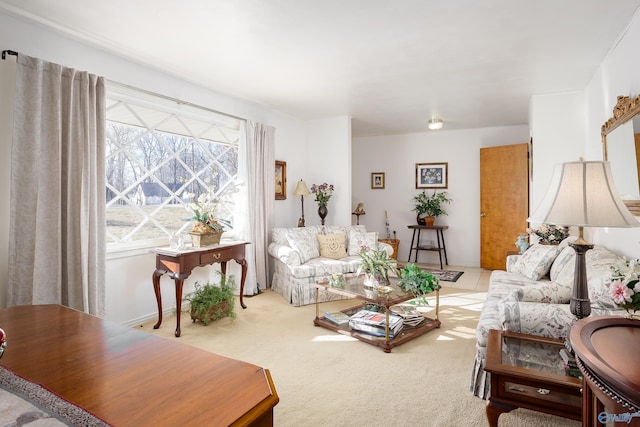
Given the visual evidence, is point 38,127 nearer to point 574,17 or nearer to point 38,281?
point 38,281

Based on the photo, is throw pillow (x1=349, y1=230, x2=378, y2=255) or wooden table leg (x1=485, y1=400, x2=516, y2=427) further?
throw pillow (x1=349, y1=230, x2=378, y2=255)

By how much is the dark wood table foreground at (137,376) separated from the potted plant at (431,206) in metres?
5.98

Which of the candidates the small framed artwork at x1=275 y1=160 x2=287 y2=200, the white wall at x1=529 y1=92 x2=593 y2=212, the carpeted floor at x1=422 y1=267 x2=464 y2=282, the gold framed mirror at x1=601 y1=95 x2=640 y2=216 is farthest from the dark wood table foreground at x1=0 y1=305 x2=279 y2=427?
the carpeted floor at x1=422 y1=267 x2=464 y2=282

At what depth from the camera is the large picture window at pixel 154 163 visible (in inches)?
Answer: 130

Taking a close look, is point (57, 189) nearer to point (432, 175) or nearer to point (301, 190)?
point (301, 190)

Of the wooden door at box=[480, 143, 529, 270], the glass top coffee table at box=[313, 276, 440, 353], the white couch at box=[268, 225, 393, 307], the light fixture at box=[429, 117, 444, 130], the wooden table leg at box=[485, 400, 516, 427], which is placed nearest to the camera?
the wooden table leg at box=[485, 400, 516, 427]

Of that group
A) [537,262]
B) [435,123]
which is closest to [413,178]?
[435,123]

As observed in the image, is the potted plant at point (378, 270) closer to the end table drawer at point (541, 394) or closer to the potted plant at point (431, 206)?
the end table drawer at point (541, 394)

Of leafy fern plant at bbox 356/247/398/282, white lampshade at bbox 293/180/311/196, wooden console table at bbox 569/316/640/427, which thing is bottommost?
leafy fern plant at bbox 356/247/398/282

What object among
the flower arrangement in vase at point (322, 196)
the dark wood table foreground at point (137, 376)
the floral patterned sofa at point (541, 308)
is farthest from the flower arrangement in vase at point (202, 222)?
the floral patterned sofa at point (541, 308)

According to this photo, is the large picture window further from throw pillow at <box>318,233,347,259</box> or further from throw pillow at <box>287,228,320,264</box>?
throw pillow at <box>318,233,347,259</box>

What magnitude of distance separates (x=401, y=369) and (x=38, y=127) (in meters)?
3.01

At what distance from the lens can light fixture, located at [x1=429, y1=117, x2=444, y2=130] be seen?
17.6 feet

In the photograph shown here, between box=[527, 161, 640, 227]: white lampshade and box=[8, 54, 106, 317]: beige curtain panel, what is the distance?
3030 millimetres
